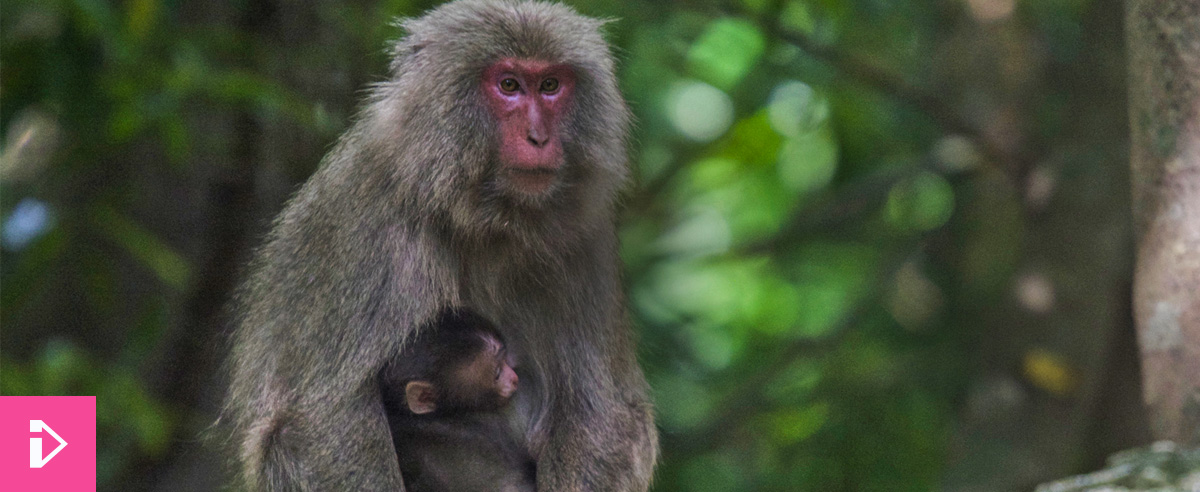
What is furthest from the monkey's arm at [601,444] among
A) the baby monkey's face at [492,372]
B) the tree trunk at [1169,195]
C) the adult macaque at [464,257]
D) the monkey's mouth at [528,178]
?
the tree trunk at [1169,195]

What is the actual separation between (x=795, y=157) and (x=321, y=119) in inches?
166

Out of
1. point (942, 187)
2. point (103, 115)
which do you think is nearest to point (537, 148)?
point (103, 115)

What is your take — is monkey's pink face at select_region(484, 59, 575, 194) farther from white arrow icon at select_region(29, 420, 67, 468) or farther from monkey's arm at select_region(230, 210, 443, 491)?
white arrow icon at select_region(29, 420, 67, 468)

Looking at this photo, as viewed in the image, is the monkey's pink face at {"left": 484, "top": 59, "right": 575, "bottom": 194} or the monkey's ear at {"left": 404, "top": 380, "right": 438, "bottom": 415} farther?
the monkey's ear at {"left": 404, "top": 380, "right": 438, "bottom": 415}

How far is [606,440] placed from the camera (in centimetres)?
446

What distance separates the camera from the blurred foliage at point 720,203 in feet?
18.5

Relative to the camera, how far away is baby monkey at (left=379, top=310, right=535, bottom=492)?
164 inches

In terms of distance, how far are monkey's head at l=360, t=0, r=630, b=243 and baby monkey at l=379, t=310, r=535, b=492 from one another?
0.40 meters

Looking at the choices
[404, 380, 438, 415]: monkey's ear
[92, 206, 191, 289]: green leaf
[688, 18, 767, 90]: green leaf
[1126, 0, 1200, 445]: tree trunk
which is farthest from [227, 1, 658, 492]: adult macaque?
[688, 18, 767, 90]: green leaf

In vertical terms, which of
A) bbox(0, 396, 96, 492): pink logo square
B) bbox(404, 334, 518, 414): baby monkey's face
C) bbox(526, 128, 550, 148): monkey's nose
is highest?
bbox(526, 128, 550, 148): monkey's nose

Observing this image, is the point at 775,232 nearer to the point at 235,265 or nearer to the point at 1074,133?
the point at 1074,133

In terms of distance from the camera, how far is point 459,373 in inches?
164

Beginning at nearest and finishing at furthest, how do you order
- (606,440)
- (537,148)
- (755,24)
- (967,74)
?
(537,148) < (606,440) < (755,24) < (967,74)

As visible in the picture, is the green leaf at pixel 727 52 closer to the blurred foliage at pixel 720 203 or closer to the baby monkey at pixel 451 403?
the blurred foliage at pixel 720 203
